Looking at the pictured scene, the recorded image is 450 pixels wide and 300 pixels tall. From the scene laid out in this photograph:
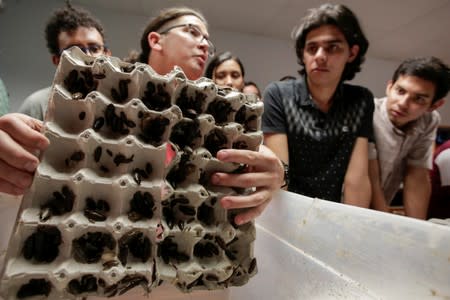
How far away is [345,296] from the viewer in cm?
52

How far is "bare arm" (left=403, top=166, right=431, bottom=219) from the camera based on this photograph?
130 centimetres

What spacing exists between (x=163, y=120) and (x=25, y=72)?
312 cm

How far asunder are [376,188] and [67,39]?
5.04 ft

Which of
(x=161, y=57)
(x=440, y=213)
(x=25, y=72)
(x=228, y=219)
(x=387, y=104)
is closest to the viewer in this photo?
(x=228, y=219)

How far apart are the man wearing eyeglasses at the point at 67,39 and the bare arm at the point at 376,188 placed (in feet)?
4.19

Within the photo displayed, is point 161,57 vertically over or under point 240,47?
under

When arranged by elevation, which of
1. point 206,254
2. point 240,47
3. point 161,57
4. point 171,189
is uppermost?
point 240,47

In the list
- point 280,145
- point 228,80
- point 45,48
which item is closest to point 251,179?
point 280,145

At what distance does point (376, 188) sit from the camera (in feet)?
3.88

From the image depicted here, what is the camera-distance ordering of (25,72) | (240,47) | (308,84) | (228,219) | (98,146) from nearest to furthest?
(98,146)
(228,219)
(308,84)
(25,72)
(240,47)

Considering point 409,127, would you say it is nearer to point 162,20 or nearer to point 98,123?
point 162,20

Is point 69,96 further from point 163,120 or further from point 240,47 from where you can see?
point 240,47

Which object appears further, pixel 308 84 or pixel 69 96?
pixel 308 84

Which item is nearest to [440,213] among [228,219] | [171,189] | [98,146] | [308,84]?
[308,84]
